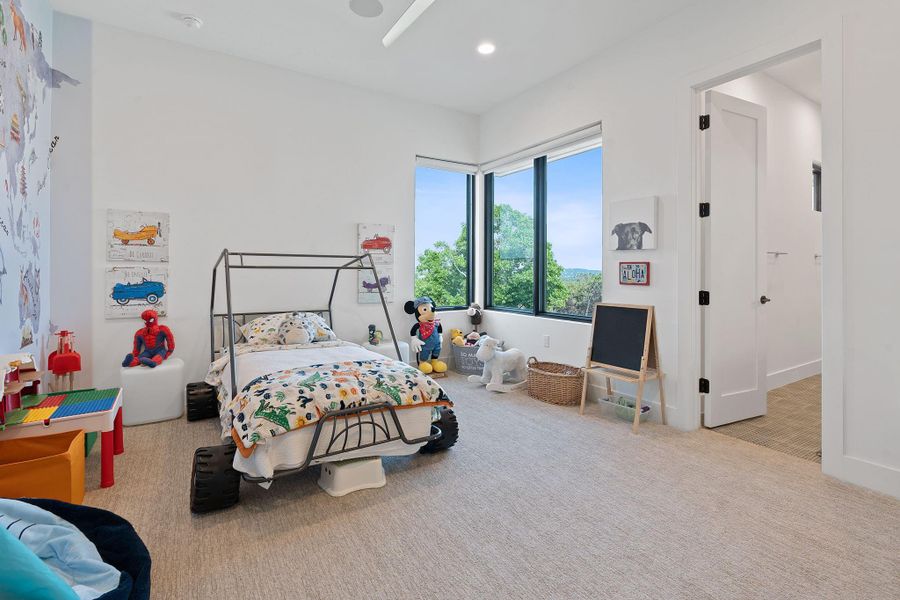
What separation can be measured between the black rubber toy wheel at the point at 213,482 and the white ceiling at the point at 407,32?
2.91 metres

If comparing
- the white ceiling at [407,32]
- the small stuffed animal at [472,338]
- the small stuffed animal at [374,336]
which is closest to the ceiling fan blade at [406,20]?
the white ceiling at [407,32]

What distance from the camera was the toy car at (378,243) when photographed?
4.62m

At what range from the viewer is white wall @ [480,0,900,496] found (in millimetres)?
2264

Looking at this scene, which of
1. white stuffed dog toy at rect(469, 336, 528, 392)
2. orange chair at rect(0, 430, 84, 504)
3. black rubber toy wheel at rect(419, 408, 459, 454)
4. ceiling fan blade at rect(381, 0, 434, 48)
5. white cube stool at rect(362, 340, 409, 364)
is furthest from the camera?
white cube stool at rect(362, 340, 409, 364)

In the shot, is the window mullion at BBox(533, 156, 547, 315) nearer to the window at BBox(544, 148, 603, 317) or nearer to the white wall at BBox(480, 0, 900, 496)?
the window at BBox(544, 148, 603, 317)

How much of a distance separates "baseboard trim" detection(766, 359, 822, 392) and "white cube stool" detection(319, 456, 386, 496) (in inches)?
149

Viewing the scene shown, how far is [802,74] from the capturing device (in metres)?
4.07

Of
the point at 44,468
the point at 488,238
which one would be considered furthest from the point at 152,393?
the point at 488,238

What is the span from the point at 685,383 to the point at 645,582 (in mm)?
1880

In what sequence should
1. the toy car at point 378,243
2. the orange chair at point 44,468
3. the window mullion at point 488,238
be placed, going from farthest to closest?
the window mullion at point 488,238
the toy car at point 378,243
the orange chair at point 44,468

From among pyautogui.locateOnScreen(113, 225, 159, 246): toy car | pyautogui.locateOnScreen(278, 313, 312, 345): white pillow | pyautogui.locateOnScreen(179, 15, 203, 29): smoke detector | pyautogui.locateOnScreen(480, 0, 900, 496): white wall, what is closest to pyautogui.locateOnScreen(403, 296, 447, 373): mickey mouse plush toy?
pyautogui.locateOnScreen(278, 313, 312, 345): white pillow

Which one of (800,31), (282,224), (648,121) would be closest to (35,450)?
(282,224)

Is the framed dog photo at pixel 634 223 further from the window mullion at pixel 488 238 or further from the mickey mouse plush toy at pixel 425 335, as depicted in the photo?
the mickey mouse plush toy at pixel 425 335

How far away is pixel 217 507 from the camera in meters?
2.10
